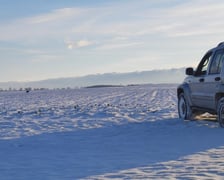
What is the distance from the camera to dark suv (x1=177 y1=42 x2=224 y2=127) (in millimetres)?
11219

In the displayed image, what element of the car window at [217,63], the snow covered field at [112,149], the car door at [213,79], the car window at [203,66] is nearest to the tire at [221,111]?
the snow covered field at [112,149]

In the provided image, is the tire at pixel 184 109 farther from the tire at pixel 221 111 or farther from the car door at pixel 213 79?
the tire at pixel 221 111

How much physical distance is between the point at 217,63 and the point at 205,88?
0.80 m

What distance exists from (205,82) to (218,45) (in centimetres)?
91

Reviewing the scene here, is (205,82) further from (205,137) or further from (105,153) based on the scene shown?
(105,153)

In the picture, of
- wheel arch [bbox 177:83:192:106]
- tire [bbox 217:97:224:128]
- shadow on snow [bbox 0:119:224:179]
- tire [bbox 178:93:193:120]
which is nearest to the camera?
shadow on snow [bbox 0:119:224:179]

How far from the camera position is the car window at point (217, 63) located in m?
11.3

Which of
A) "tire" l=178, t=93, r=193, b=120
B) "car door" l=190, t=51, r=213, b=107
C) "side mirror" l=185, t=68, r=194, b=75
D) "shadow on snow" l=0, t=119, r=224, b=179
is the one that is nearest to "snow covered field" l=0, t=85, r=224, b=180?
"shadow on snow" l=0, t=119, r=224, b=179

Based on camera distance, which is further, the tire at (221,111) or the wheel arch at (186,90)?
the wheel arch at (186,90)

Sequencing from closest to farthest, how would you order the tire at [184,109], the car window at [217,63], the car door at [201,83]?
the car window at [217,63] < the car door at [201,83] < the tire at [184,109]

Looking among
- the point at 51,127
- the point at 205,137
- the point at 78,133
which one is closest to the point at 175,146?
the point at 205,137

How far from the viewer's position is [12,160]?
26.6 ft

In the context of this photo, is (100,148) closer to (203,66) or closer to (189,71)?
(189,71)

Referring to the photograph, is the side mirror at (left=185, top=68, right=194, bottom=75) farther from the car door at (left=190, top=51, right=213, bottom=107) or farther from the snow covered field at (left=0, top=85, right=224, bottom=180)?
the snow covered field at (left=0, top=85, right=224, bottom=180)
